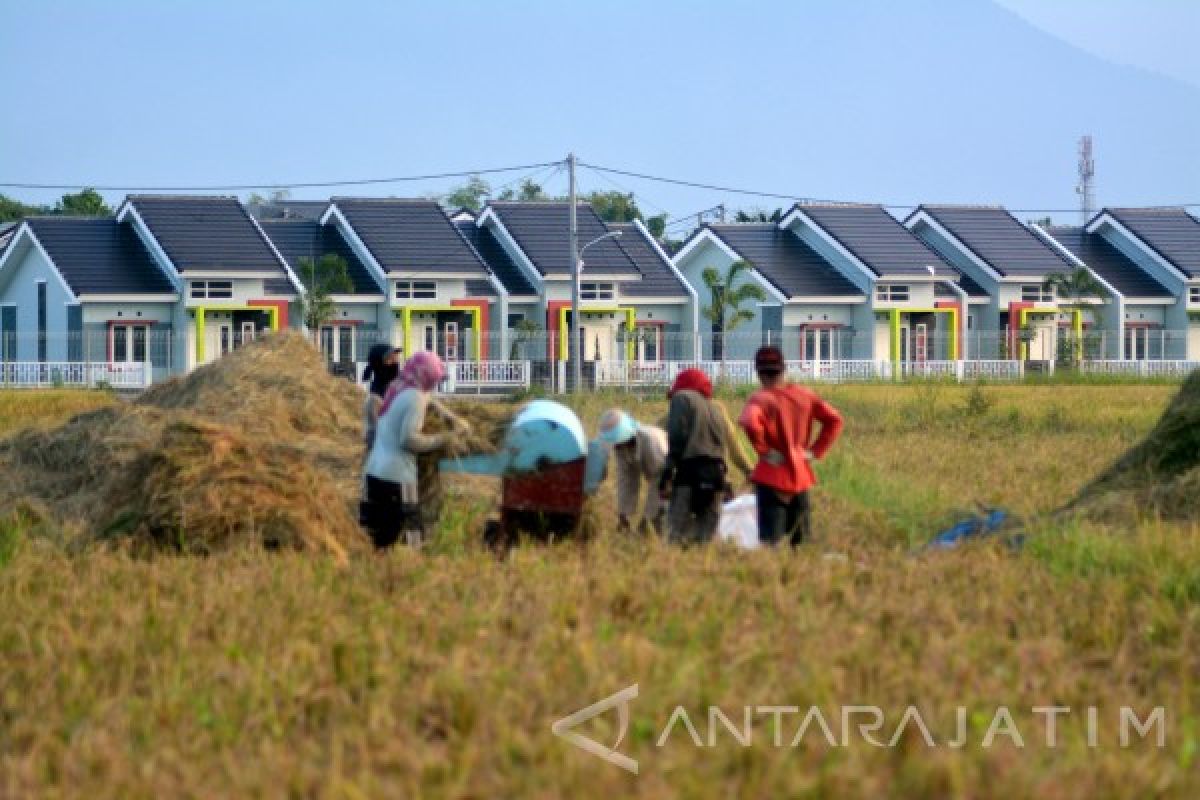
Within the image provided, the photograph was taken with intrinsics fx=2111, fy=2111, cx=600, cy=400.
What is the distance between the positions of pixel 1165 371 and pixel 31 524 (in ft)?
143

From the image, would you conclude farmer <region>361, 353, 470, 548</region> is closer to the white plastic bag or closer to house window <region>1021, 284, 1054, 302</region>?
the white plastic bag

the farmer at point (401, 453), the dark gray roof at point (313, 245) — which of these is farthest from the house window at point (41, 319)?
the farmer at point (401, 453)

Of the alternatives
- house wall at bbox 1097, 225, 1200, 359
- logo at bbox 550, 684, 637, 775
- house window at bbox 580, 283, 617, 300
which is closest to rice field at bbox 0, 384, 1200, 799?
logo at bbox 550, 684, 637, 775

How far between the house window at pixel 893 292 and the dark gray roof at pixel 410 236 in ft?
35.9

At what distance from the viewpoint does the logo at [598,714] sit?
243 inches

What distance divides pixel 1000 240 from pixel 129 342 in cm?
2520

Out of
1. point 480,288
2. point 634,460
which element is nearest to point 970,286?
Result: point 480,288

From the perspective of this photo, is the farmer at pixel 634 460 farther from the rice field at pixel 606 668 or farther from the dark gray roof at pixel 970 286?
the dark gray roof at pixel 970 286

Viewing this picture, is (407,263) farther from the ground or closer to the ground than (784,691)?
farther from the ground

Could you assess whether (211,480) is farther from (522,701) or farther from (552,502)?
(522,701)

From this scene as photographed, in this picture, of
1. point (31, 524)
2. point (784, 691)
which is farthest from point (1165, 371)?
point (784, 691)

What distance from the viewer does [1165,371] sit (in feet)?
176

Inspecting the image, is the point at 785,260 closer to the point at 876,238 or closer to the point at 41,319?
the point at 876,238

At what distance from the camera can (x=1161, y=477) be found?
1328 cm
